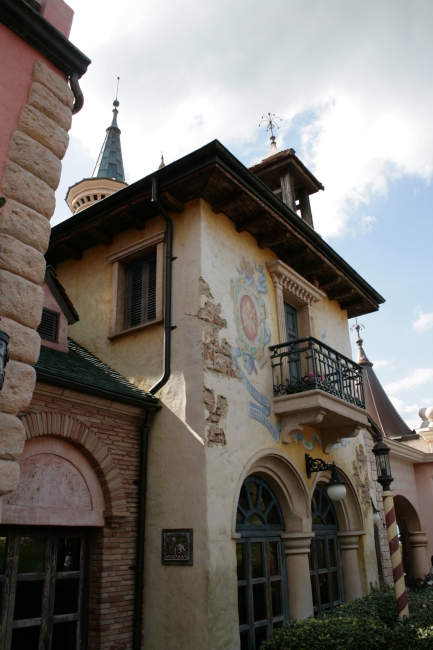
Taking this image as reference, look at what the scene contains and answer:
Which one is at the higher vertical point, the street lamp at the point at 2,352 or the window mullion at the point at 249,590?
the street lamp at the point at 2,352

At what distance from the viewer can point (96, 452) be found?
7746mm

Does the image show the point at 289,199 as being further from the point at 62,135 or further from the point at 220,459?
the point at 62,135

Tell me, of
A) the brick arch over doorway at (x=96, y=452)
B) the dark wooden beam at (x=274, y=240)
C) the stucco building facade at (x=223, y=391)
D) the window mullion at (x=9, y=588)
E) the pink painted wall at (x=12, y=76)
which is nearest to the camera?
the pink painted wall at (x=12, y=76)

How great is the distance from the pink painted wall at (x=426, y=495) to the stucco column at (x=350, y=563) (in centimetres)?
827

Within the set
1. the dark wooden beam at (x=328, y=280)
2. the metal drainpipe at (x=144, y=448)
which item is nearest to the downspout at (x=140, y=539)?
the metal drainpipe at (x=144, y=448)

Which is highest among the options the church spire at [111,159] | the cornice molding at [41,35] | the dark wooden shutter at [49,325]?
the church spire at [111,159]

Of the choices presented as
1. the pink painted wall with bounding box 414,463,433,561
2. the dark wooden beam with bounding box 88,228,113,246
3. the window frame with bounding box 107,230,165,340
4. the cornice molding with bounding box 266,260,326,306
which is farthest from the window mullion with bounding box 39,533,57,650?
the pink painted wall with bounding box 414,463,433,561

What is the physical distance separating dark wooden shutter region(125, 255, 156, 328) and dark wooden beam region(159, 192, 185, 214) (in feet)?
3.59

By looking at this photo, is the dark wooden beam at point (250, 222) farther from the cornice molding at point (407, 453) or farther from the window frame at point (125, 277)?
the cornice molding at point (407, 453)

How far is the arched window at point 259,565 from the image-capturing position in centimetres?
841

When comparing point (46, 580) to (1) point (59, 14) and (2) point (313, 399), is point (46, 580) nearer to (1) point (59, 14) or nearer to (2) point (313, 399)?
(2) point (313, 399)

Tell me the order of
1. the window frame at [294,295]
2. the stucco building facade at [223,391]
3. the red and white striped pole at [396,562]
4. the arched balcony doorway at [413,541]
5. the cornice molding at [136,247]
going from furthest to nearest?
the arched balcony doorway at [413,541], the window frame at [294,295], the cornice molding at [136,247], the red and white striped pole at [396,562], the stucco building facade at [223,391]

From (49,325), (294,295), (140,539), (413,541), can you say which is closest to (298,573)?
(140,539)

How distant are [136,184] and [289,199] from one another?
4774 mm
